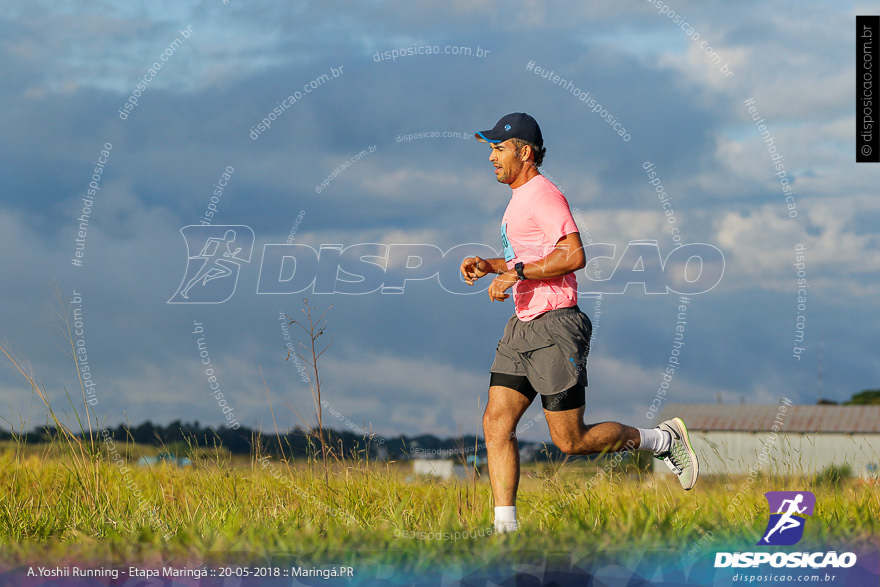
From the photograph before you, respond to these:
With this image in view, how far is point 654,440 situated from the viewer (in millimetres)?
6066

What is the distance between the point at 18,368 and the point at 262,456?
2.06 meters

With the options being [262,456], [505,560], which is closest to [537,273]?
[505,560]

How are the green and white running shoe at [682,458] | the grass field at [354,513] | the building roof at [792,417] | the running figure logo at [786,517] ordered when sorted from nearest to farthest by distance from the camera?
1. the grass field at [354,513]
2. the running figure logo at [786,517]
3. the green and white running shoe at [682,458]
4. the building roof at [792,417]

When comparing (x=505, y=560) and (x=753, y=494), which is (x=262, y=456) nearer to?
(x=505, y=560)

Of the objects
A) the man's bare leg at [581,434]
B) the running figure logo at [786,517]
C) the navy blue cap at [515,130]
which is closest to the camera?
the running figure logo at [786,517]

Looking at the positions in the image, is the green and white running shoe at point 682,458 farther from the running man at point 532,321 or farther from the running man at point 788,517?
the running man at point 788,517

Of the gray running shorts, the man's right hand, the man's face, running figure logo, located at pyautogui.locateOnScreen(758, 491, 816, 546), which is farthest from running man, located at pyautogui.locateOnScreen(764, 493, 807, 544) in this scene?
the man's face

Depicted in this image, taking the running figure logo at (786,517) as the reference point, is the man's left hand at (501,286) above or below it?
above

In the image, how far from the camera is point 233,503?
6156mm

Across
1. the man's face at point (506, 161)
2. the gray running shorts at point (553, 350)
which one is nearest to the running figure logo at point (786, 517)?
the gray running shorts at point (553, 350)

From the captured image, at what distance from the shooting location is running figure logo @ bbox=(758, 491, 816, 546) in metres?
4.91

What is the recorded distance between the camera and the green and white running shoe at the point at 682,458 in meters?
6.27

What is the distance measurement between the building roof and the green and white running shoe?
30.4m

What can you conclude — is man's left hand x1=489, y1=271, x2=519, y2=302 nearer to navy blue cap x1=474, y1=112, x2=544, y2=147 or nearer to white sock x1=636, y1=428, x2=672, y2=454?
navy blue cap x1=474, y1=112, x2=544, y2=147
